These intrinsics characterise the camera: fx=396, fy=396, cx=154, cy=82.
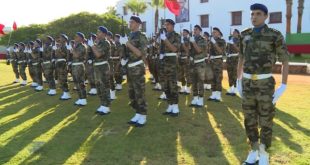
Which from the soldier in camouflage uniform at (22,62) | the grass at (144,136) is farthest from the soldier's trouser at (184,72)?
the soldier in camouflage uniform at (22,62)

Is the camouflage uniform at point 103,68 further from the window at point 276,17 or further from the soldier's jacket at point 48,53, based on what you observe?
the window at point 276,17

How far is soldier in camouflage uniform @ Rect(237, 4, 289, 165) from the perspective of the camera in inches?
209

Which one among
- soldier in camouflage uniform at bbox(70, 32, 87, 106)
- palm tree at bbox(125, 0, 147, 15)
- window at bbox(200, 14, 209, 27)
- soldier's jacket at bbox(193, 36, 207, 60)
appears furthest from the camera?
palm tree at bbox(125, 0, 147, 15)

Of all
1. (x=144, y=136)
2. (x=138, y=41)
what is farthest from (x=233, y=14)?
(x=144, y=136)

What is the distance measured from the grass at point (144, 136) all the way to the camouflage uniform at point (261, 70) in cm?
80

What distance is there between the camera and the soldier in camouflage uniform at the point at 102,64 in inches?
363

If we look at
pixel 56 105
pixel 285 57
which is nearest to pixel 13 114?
pixel 56 105

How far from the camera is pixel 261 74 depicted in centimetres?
541

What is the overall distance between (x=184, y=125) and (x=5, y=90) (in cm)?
988

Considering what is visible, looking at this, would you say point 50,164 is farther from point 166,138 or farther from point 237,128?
point 237,128

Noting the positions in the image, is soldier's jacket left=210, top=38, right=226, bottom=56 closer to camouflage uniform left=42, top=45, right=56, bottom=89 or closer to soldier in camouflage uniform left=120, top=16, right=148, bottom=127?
soldier in camouflage uniform left=120, top=16, right=148, bottom=127

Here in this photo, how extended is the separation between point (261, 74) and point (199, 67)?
466 centimetres

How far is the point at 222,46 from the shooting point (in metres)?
11.7

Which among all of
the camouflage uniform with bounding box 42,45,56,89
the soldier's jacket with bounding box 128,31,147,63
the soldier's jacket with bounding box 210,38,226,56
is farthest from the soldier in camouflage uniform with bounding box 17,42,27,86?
the soldier's jacket with bounding box 128,31,147,63
